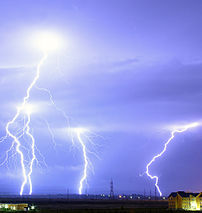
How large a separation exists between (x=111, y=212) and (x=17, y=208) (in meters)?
12.6

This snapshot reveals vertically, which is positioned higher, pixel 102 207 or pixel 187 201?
pixel 187 201

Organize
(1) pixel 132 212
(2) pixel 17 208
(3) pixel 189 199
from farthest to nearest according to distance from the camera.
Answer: (3) pixel 189 199
(2) pixel 17 208
(1) pixel 132 212

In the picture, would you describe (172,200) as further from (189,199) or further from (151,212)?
(151,212)

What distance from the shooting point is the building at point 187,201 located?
168 ft

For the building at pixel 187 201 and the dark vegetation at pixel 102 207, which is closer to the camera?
the dark vegetation at pixel 102 207

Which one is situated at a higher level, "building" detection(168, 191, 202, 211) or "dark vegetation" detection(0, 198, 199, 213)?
"building" detection(168, 191, 202, 211)

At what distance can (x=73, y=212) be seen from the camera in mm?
40406

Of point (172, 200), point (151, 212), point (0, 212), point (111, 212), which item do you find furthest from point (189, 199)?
point (0, 212)

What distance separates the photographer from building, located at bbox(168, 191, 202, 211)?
A: 2014 inches

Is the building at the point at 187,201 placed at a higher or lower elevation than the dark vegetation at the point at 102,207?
higher

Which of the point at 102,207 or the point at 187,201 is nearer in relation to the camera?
the point at 187,201

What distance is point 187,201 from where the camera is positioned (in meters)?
51.8

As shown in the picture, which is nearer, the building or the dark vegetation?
the dark vegetation

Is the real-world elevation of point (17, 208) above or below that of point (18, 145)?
below
